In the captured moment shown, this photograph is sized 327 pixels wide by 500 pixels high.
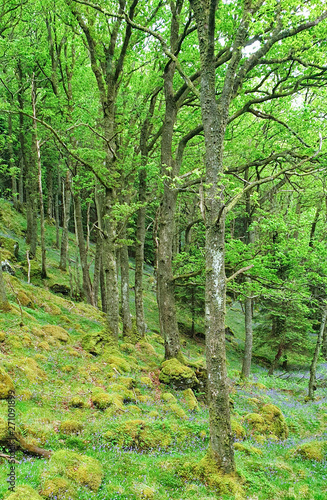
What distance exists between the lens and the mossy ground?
5457mm

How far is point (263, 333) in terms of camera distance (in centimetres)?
2406

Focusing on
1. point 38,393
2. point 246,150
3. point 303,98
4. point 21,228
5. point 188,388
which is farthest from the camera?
point 21,228

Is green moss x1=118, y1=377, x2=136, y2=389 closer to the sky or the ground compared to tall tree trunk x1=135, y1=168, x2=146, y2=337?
closer to the ground

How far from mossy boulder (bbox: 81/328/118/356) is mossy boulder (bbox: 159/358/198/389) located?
7.62ft

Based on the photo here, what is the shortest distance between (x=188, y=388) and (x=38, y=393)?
18.3ft

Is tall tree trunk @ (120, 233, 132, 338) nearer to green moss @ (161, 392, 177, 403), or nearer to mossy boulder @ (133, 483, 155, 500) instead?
green moss @ (161, 392, 177, 403)

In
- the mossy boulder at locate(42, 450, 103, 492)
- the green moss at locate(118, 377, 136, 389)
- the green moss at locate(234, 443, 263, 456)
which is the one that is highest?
the mossy boulder at locate(42, 450, 103, 492)

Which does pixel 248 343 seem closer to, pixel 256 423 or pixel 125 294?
pixel 125 294

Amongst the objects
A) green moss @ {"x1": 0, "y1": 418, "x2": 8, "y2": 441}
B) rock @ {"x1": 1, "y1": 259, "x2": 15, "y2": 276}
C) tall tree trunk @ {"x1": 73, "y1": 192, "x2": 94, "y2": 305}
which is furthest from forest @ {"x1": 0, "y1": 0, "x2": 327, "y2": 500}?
rock @ {"x1": 1, "y1": 259, "x2": 15, "y2": 276}

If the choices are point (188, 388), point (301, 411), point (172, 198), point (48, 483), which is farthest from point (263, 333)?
point (48, 483)

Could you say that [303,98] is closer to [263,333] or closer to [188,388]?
[263,333]

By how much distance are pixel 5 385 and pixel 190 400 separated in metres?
6.06

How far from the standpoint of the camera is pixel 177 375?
11.2m

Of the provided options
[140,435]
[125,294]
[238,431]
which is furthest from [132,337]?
[140,435]
